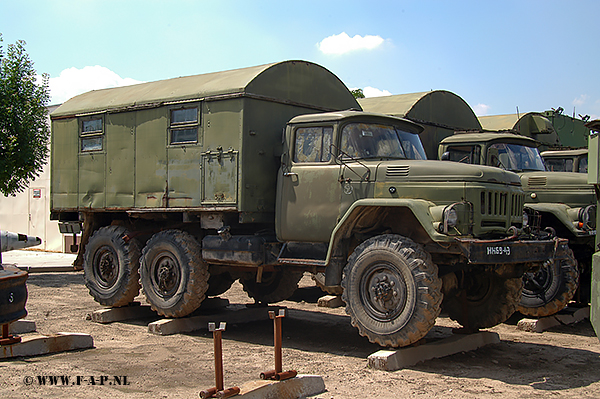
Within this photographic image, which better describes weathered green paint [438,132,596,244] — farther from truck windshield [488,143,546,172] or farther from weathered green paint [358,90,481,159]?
weathered green paint [358,90,481,159]

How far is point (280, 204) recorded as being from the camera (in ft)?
28.9

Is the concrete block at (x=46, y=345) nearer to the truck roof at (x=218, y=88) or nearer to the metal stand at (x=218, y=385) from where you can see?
the metal stand at (x=218, y=385)

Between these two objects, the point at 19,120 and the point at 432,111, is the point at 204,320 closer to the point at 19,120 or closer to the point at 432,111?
the point at 432,111

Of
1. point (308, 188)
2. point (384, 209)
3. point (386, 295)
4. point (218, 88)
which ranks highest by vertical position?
point (218, 88)

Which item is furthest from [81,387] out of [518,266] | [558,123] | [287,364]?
[558,123]

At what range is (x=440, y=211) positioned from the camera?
7215mm

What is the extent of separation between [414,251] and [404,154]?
1.82 meters

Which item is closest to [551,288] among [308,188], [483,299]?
[483,299]

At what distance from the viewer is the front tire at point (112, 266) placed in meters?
10.7

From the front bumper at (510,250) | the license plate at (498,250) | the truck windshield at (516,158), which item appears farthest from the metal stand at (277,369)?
the truck windshield at (516,158)

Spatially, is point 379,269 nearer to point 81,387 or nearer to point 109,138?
point 81,387

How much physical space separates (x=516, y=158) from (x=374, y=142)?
12.2 ft

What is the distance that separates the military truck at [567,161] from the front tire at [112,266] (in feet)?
25.0

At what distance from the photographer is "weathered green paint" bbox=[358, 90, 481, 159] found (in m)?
12.6
